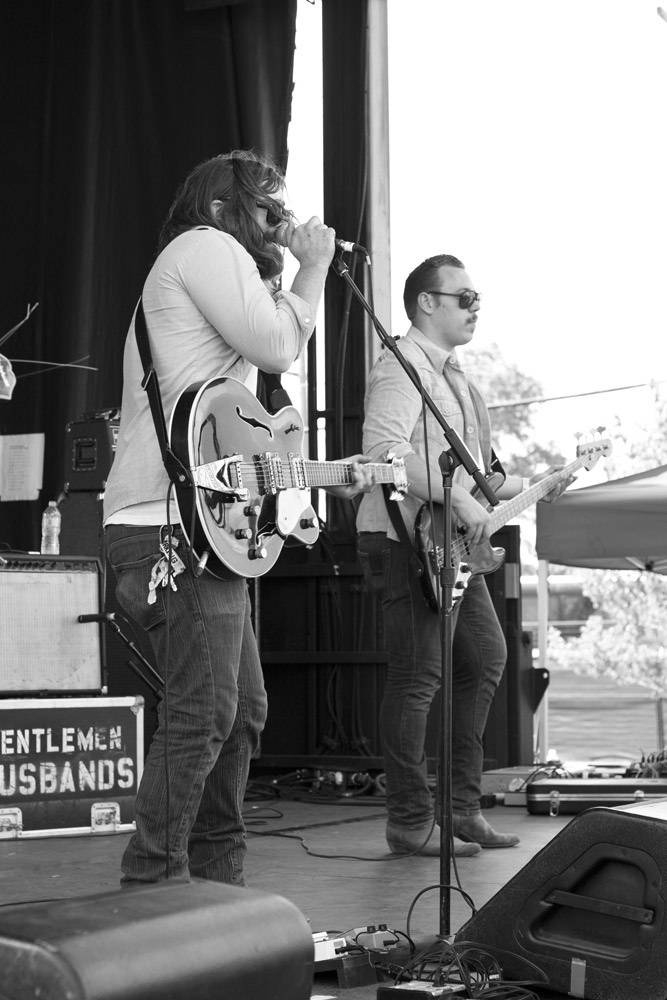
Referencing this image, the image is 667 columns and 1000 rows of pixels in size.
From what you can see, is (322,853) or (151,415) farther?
(322,853)

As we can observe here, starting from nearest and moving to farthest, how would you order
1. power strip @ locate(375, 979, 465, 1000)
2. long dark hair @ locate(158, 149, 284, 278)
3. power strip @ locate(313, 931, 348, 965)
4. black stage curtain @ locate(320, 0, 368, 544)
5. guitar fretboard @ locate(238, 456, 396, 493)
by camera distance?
1. power strip @ locate(375, 979, 465, 1000)
2. power strip @ locate(313, 931, 348, 965)
3. guitar fretboard @ locate(238, 456, 396, 493)
4. long dark hair @ locate(158, 149, 284, 278)
5. black stage curtain @ locate(320, 0, 368, 544)

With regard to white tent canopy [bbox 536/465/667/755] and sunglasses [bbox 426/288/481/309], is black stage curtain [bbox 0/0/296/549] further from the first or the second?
sunglasses [bbox 426/288/481/309]

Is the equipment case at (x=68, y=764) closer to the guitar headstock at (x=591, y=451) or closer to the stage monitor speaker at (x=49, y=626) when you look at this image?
the stage monitor speaker at (x=49, y=626)

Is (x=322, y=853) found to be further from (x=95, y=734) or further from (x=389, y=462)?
(x=389, y=462)

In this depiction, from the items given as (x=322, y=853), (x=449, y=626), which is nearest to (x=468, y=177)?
(x=322, y=853)

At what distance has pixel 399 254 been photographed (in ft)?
24.3

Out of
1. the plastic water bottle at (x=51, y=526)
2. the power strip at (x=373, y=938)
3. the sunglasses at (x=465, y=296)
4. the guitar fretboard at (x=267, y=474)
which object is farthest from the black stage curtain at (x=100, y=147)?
the power strip at (x=373, y=938)

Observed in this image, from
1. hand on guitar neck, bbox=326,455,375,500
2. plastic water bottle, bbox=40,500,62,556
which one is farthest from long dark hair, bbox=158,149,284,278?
plastic water bottle, bbox=40,500,62,556

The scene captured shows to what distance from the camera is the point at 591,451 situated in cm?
467

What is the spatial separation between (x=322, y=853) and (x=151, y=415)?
209 cm

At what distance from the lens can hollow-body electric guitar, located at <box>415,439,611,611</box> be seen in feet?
13.1

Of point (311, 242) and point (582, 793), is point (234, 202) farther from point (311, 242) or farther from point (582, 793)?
point (582, 793)

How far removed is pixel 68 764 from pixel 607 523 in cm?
277

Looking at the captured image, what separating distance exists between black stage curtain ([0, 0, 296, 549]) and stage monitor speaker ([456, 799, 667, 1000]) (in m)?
5.16
